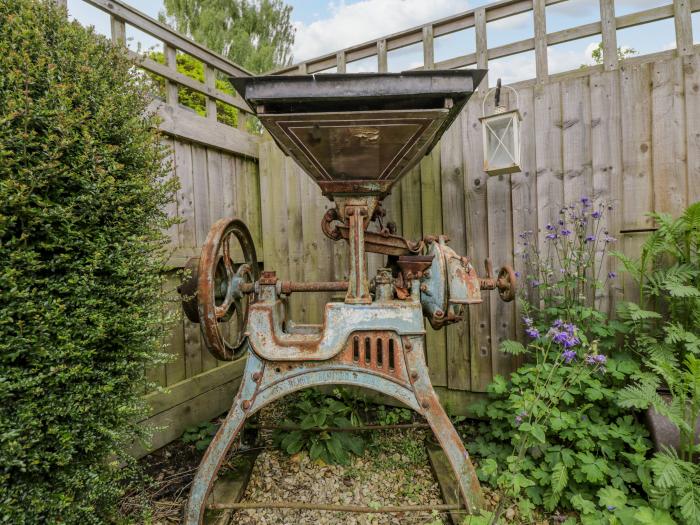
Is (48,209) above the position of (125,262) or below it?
above

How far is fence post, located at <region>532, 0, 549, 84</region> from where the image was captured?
226 centimetres

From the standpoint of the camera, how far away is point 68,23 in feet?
4.41

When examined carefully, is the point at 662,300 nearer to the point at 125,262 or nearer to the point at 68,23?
the point at 125,262

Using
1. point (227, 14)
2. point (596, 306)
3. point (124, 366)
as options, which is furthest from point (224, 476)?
point (227, 14)

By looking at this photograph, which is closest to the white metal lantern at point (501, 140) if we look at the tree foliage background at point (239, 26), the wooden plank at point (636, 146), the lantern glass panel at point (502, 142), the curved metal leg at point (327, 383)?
the lantern glass panel at point (502, 142)

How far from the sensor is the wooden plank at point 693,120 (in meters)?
1.95

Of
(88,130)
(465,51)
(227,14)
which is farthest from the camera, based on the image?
(227,14)

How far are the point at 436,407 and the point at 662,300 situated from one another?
4.90 feet

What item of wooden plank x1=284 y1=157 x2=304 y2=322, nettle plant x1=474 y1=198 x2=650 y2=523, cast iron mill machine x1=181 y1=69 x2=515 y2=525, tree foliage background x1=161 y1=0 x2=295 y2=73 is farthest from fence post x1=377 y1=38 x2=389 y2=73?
tree foliage background x1=161 y1=0 x2=295 y2=73

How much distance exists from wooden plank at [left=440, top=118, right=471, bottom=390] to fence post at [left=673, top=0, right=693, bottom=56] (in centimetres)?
121

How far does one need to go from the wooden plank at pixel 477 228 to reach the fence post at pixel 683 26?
3.44 ft

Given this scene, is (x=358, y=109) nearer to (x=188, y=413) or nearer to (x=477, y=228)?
(x=477, y=228)

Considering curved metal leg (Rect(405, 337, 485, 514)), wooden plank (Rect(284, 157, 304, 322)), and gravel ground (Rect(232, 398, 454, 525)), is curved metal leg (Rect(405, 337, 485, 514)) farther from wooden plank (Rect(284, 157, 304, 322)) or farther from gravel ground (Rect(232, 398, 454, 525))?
wooden plank (Rect(284, 157, 304, 322))

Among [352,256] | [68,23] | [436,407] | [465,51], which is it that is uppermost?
[465,51]
